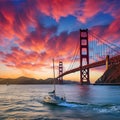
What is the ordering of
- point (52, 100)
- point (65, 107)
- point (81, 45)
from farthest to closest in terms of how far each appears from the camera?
point (81, 45) < point (52, 100) < point (65, 107)

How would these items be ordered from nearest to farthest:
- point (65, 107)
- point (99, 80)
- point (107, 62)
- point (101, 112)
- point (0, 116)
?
point (0, 116)
point (101, 112)
point (65, 107)
point (107, 62)
point (99, 80)

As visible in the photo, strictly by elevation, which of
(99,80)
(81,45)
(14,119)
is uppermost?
(81,45)

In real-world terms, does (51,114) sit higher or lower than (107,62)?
lower

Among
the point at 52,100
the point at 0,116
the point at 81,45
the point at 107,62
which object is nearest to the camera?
the point at 0,116

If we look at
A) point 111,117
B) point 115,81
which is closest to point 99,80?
point 115,81

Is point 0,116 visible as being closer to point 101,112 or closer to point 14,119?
point 14,119

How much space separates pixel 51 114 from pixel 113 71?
8582 cm

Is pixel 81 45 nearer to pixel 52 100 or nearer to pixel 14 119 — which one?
pixel 52 100

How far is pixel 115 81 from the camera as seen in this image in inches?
4619

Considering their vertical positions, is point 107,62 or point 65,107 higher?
point 107,62

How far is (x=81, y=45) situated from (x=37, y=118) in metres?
87.5

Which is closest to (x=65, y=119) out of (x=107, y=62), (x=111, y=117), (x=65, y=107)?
(x=111, y=117)

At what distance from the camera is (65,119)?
26.1 meters

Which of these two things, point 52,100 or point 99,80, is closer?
point 52,100
